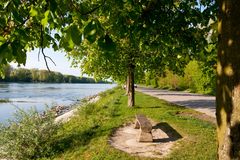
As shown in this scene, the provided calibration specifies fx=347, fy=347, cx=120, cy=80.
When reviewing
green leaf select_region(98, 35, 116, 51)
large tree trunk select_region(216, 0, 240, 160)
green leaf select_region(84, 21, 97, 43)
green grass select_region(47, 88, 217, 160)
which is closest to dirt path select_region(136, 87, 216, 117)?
green grass select_region(47, 88, 217, 160)

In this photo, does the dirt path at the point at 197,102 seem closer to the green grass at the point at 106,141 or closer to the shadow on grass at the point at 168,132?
the green grass at the point at 106,141

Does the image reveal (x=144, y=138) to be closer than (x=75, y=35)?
No

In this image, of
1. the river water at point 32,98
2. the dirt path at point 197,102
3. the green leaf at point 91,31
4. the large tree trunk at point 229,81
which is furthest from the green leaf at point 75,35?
the dirt path at point 197,102

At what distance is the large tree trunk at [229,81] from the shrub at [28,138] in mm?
9385

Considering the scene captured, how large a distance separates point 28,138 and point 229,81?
33.3 ft

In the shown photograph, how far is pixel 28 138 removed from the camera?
1252cm

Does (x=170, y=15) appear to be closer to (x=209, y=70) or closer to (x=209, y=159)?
(x=209, y=70)

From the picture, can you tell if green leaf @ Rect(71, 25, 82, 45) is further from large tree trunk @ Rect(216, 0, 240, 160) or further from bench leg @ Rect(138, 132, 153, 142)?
bench leg @ Rect(138, 132, 153, 142)

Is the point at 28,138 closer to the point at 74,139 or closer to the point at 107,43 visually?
the point at 74,139

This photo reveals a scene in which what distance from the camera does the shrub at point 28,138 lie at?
12148 mm

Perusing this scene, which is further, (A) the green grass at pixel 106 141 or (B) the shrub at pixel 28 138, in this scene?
(B) the shrub at pixel 28 138

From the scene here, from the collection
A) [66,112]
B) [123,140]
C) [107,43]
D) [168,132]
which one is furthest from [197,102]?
[107,43]

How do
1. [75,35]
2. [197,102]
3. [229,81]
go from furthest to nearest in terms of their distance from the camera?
[197,102] → [229,81] → [75,35]

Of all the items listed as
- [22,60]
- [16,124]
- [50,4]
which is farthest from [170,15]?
[16,124]
